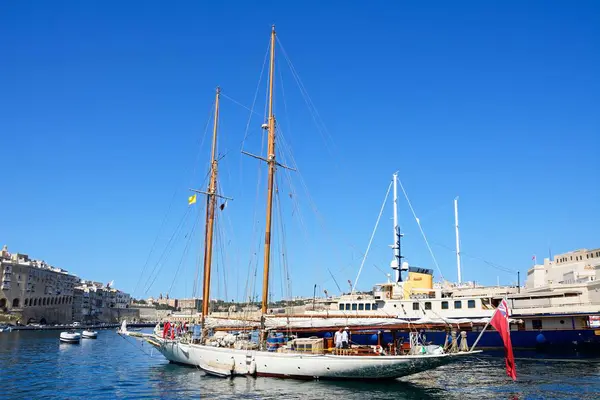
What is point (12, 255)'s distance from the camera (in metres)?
152

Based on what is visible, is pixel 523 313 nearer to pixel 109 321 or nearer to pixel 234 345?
pixel 234 345

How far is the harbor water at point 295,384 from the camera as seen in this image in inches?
1196

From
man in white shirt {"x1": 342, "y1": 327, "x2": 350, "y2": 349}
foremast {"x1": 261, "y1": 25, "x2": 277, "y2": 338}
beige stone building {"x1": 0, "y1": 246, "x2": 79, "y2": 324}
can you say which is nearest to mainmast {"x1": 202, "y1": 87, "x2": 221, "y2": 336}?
foremast {"x1": 261, "y1": 25, "x2": 277, "y2": 338}

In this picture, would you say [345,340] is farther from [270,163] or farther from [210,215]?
[210,215]

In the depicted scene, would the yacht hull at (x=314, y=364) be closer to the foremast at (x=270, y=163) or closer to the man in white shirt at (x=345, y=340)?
the man in white shirt at (x=345, y=340)

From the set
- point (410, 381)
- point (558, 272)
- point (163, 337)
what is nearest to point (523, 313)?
point (558, 272)

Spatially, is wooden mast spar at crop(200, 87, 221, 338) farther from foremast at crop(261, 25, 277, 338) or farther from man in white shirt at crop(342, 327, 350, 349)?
man in white shirt at crop(342, 327, 350, 349)

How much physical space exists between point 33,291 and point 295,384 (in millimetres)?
140711

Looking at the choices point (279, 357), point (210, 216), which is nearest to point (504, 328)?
point (279, 357)

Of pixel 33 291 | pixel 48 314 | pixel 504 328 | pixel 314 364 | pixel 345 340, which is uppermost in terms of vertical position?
pixel 33 291

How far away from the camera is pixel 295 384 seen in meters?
33.6

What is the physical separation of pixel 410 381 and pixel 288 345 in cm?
910

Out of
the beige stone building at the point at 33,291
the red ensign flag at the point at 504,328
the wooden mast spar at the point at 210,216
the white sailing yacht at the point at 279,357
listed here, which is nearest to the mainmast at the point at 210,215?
the wooden mast spar at the point at 210,216

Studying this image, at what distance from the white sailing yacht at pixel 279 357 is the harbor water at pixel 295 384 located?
77 cm
